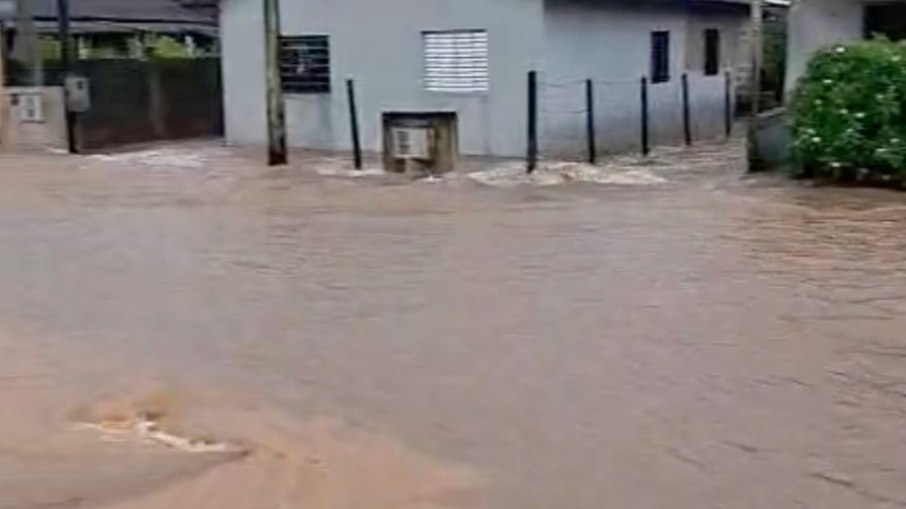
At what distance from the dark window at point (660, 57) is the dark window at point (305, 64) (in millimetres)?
5372

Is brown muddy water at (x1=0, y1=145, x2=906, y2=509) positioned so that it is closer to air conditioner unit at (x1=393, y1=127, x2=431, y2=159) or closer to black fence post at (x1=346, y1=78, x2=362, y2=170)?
air conditioner unit at (x1=393, y1=127, x2=431, y2=159)

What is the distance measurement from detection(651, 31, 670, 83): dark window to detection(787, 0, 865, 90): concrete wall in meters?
Result: 5.37

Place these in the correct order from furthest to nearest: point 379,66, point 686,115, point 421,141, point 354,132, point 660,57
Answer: point 686,115
point 660,57
point 379,66
point 354,132
point 421,141

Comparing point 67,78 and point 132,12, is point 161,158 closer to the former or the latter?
point 67,78

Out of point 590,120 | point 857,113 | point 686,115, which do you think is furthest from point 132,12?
point 857,113

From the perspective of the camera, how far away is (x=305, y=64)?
24000 mm

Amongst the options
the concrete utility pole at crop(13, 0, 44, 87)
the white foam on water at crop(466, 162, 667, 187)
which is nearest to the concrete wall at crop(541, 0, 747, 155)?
the white foam on water at crop(466, 162, 667, 187)

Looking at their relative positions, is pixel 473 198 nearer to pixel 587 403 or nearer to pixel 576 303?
pixel 576 303

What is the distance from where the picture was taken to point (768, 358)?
8273mm

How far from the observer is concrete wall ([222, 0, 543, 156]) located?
21.3 m

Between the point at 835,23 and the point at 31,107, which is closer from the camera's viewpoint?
→ the point at 835,23

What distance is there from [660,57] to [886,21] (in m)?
6.12

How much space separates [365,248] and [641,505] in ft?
23.3

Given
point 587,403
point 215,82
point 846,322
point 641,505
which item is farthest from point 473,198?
point 215,82
